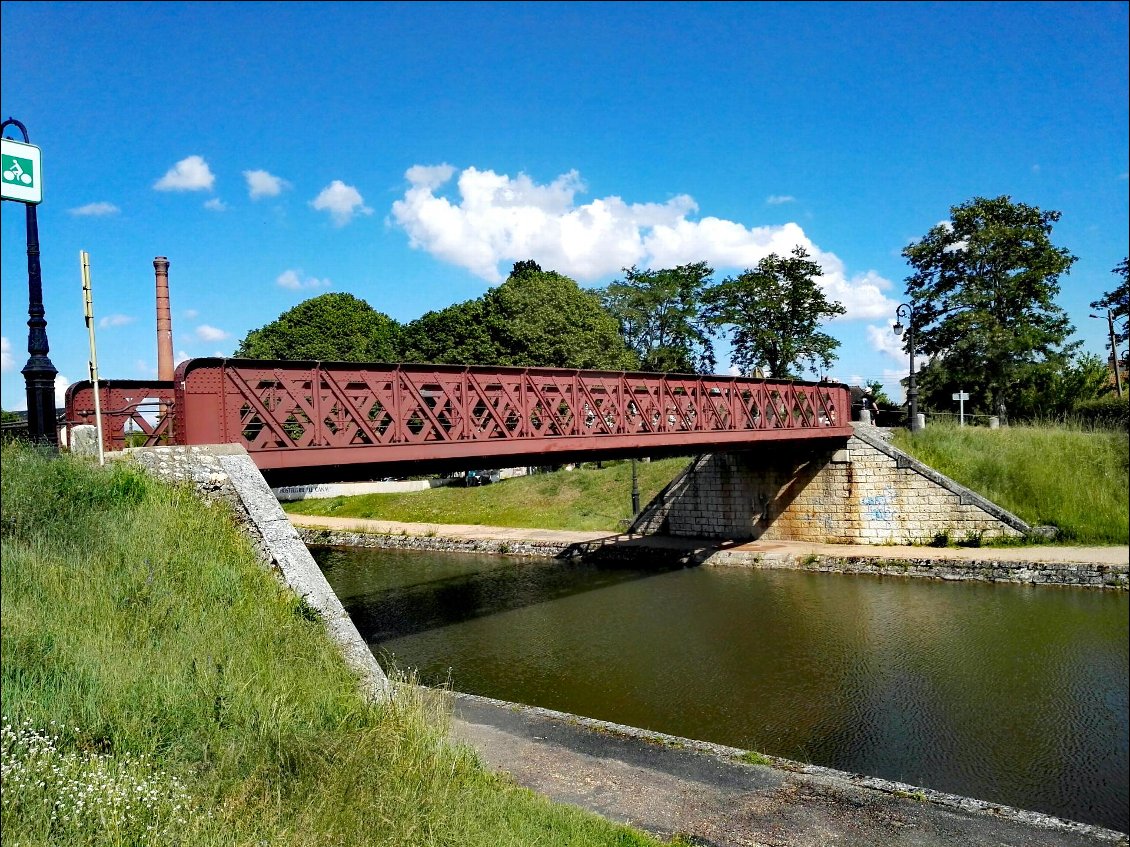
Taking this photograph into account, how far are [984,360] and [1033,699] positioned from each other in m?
17.7

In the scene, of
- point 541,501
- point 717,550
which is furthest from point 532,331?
point 717,550

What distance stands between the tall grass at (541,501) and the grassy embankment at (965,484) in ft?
0.16

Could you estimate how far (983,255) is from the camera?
21297 millimetres

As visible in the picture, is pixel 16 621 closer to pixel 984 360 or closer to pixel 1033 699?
pixel 1033 699

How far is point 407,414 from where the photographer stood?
44.0ft

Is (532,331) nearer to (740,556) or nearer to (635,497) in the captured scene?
(635,497)

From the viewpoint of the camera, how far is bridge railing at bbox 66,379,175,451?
10.7 meters

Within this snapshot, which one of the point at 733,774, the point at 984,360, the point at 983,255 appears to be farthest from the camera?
the point at 984,360

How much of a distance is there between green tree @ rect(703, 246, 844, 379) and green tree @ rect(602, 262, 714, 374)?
22.5ft

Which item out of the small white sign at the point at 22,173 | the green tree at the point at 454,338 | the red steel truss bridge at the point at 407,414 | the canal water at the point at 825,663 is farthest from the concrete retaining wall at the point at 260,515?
the green tree at the point at 454,338

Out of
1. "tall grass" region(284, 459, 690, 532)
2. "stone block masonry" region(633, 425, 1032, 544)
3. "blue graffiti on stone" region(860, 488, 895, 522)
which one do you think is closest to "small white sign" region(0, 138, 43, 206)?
"stone block masonry" region(633, 425, 1032, 544)

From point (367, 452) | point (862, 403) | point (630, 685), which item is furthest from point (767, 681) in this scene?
point (862, 403)

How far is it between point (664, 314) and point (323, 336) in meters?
21.8

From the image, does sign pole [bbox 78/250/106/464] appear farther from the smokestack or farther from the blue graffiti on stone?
the blue graffiti on stone
